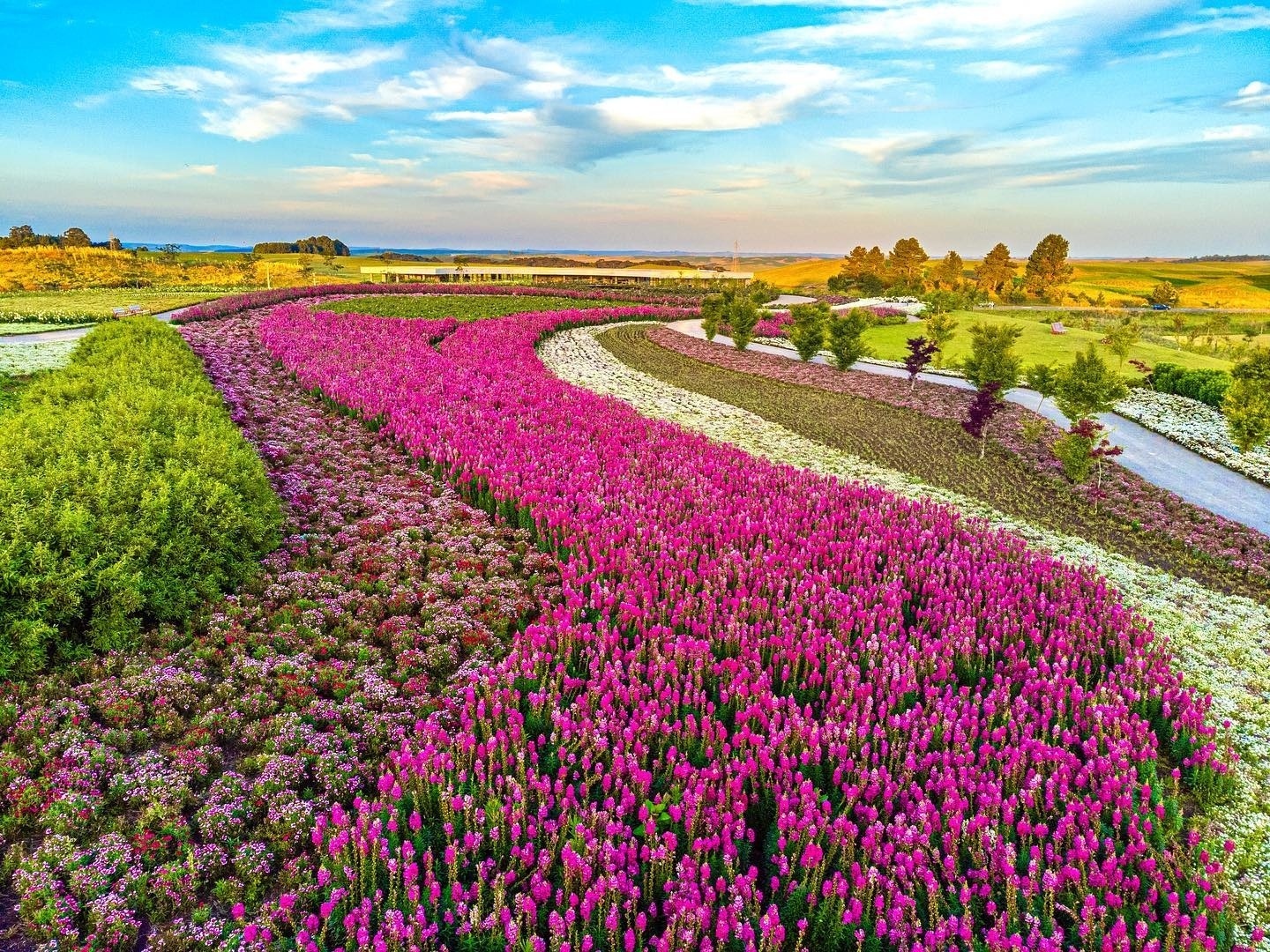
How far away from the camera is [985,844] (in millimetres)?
4070

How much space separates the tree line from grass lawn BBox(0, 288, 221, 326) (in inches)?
2532

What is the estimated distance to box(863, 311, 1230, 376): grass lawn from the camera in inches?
1072

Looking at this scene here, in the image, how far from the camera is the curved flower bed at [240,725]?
3.93 metres

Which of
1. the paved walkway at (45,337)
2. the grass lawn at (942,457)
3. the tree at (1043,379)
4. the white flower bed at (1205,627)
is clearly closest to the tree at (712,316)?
the grass lawn at (942,457)

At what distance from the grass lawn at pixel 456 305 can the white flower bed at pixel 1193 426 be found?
91.8ft

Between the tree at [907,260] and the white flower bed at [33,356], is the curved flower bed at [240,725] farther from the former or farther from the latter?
the tree at [907,260]

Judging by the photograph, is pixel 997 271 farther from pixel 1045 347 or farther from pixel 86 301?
pixel 86 301

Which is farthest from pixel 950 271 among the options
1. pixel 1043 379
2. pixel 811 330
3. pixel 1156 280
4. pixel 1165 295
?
pixel 1043 379

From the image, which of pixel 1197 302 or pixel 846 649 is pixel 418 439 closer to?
pixel 846 649

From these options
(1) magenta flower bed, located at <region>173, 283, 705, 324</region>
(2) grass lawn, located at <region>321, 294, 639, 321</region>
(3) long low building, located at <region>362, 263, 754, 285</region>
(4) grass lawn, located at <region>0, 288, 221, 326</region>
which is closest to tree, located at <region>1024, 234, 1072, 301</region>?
(3) long low building, located at <region>362, 263, 754, 285</region>

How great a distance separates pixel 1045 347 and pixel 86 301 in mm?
50828

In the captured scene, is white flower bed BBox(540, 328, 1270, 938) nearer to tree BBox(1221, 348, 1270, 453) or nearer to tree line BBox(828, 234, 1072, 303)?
tree BBox(1221, 348, 1270, 453)

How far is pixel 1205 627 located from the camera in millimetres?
7809

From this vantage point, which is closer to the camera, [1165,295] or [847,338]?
[847,338]
